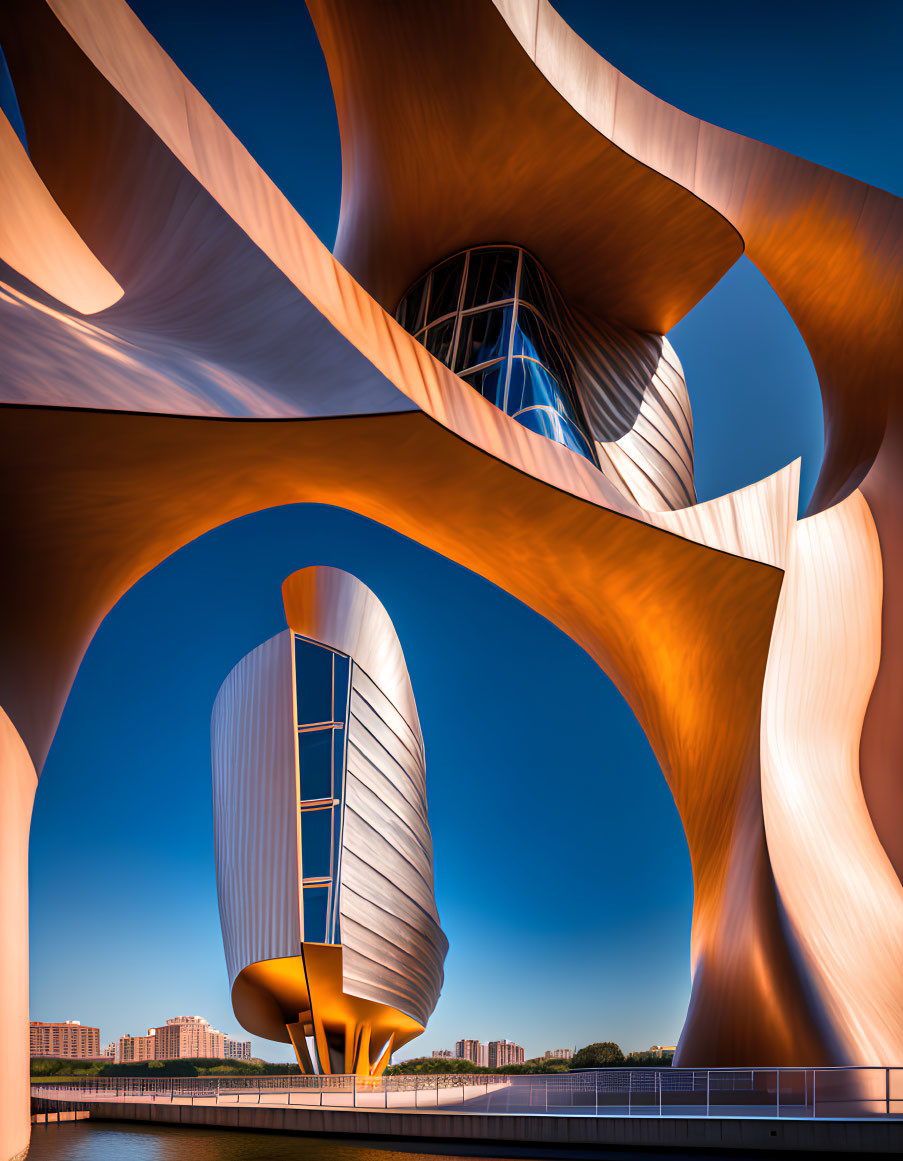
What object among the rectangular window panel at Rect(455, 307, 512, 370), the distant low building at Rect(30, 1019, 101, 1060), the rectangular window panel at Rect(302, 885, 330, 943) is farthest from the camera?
the distant low building at Rect(30, 1019, 101, 1060)

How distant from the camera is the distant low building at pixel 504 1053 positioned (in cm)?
3722

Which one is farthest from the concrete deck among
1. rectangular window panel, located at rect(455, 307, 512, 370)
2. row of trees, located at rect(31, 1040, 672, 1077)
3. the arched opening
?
row of trees, located at rect(31, 1040, 672, 1077)

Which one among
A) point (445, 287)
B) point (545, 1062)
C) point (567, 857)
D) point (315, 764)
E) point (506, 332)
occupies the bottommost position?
point (545, 1062)

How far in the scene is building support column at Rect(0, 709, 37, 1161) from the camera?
18.5 ft

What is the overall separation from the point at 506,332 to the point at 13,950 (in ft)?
47.4

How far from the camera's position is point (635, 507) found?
11062mm

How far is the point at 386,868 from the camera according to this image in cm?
2109

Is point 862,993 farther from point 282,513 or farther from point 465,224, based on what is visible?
point 282,513

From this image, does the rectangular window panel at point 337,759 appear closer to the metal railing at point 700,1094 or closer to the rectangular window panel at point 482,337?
the rectangular window panel at point 482,337

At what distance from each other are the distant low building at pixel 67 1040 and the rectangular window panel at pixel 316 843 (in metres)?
25.5

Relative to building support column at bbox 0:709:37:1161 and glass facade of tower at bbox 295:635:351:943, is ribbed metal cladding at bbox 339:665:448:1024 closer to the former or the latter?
glass facade of tower at bbox 295:635:351:943

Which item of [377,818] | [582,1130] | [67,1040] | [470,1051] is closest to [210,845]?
[67,1040]

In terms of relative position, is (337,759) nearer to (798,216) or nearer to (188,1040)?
(798,216)

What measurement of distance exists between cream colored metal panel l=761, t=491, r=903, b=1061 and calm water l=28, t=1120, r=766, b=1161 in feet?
12.0
